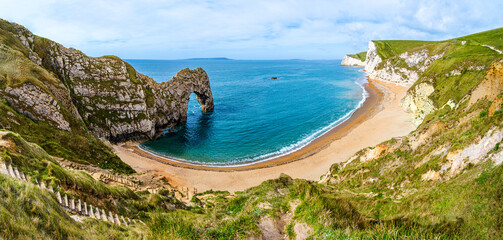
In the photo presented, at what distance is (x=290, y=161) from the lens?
110 feet

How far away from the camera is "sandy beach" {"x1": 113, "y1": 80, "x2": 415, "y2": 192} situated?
95.6 ft

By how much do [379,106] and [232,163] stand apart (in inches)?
1865

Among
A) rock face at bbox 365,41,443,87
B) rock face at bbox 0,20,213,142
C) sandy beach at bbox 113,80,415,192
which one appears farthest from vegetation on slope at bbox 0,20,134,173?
rock face at bbox 365,41,443,87

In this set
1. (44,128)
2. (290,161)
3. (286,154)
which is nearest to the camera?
(44,128)

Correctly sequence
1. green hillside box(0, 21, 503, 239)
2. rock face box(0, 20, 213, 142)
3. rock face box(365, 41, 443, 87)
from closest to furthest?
green hillside box(0, 21, 503, 239) → rock face box(0, 20, 213, 142) → rock face box(365, 41, 443, 87)

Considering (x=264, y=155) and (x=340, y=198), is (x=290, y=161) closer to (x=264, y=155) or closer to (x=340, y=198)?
(x=264, y=155)

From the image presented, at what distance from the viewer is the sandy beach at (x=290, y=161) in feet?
95.6

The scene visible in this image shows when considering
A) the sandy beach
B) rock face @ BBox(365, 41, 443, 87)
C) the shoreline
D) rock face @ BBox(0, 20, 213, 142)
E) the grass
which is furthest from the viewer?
rock face @ BBox(365, 41, 443, 87)

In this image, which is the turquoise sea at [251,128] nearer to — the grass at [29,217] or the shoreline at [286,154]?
the shoreline at [286,154]

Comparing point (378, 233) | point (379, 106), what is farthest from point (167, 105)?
point (379, 106)

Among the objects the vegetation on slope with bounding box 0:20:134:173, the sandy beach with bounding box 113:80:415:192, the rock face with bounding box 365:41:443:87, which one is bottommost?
the sandy beach with bounding box 113:80:415:192

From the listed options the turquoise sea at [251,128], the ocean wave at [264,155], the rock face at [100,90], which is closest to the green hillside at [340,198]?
the ocean wave at [264,155]

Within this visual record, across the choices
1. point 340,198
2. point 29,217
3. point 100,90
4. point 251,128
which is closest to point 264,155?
point 251,128

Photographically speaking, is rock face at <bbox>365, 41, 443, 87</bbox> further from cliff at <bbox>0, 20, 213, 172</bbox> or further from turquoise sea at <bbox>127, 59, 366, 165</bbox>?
cliff at <bbox>0, 20, 213, 172</bbox>
